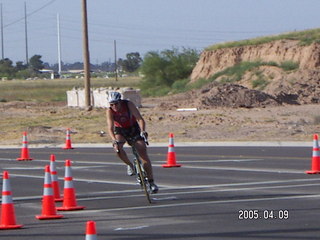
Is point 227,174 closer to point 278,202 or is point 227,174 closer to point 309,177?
point 309,177

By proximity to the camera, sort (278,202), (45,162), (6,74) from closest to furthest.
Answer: (278,202)
(45,162)
(6,74)

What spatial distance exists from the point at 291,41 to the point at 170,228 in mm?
58626

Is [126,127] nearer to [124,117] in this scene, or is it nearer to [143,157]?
[124,117]

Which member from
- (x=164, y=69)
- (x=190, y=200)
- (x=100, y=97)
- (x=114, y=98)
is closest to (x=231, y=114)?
(x=100, y=97)

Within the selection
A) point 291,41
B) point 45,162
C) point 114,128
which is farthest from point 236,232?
point 291,41

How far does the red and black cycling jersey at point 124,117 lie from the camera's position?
14.5 m

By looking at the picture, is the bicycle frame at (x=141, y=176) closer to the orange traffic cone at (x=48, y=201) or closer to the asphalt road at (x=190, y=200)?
the asphalt road at (x=190, y=200)

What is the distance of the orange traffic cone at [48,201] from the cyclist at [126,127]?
1958 millimetres

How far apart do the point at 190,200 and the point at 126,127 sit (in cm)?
168

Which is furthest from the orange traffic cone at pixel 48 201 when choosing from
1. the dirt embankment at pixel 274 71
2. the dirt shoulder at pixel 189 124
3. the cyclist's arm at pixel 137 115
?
the dirt embankment at pixel 274 71

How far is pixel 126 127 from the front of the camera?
14594 millimetres

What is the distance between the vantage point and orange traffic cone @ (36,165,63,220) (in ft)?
41.7

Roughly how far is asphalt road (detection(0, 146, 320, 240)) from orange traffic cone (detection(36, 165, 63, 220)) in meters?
0.17

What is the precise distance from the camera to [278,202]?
13.7m
